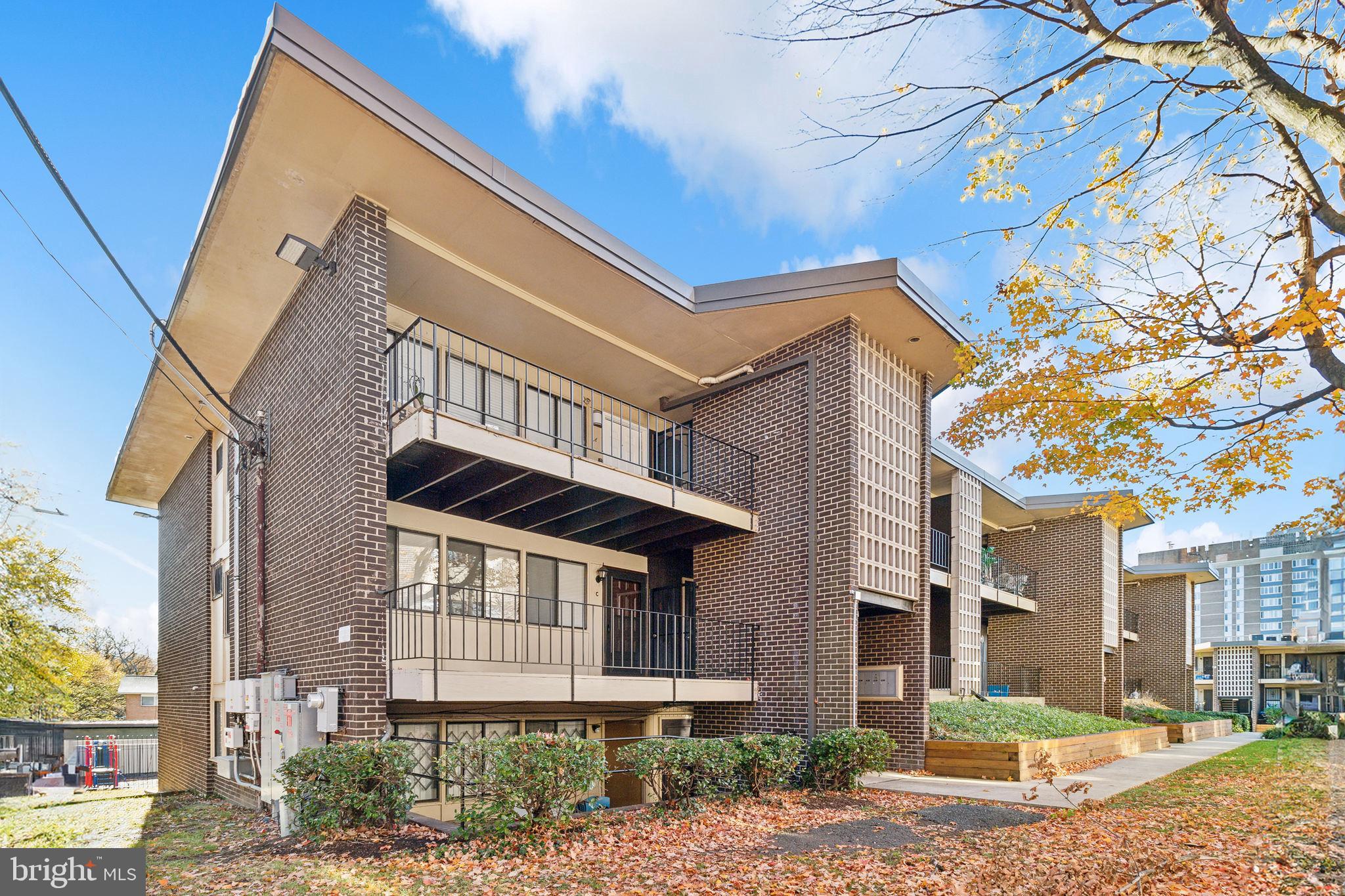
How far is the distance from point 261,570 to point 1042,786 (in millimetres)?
12318

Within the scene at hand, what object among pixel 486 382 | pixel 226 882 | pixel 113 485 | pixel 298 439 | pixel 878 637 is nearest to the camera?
pixel 226 882

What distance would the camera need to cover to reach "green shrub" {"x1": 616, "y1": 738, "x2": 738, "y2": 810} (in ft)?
32.3

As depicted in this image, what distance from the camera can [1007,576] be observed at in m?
27.6

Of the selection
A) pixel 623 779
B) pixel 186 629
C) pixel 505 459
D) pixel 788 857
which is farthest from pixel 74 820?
pixel 788 857

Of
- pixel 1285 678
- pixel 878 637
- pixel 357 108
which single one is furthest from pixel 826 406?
pixel 1285 678

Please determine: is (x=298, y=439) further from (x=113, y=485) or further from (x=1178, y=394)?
(x=113, y=485)

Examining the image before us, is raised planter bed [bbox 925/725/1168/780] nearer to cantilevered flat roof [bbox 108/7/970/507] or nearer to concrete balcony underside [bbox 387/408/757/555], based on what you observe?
concrete balcony underside [bbox 387/408/757/555]

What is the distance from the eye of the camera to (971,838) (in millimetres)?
8484

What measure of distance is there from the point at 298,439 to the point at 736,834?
7.87 metres

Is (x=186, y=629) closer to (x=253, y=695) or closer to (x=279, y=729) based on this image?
(x=253, y=695)

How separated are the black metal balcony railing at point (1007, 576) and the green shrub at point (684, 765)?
16.8m

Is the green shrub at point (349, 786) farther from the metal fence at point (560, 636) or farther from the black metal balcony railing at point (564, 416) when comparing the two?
the black metal balcony railing at point (564, 416)

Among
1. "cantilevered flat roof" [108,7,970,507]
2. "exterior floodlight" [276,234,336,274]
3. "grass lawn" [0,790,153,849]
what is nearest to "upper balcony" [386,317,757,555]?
"cantilevered flat roof" [108,7,970,507]

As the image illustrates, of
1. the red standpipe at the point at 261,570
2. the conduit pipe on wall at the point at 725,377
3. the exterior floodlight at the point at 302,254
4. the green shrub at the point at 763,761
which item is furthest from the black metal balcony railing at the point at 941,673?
the exterior floodlight at the point at 302,254
